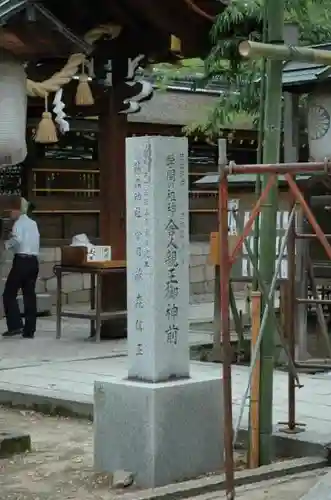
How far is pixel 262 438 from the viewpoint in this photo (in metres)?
6.57

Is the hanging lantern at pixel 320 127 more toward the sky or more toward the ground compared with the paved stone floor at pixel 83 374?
more toward the sky

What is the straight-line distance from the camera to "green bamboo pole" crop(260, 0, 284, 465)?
657 cm

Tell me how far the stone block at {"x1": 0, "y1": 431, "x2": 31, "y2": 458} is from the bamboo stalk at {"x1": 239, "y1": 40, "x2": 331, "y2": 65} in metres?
3.33

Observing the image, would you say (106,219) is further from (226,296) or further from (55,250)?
(226,296)

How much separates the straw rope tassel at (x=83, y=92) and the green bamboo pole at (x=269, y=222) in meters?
6.16

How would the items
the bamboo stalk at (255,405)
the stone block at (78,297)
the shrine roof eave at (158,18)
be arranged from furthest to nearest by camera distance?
the stone block at (78,297) → the shrine roof eave at (158,18) → the bamboo stalk at (255,405)

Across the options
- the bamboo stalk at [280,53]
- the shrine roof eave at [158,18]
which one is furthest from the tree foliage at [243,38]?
the bamboo stalk at [280,53]

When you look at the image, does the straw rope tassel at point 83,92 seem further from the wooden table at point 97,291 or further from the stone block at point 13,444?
the stone block at point 13,444

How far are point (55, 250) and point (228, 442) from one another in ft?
39.4

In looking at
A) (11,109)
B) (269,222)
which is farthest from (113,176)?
(269,222)

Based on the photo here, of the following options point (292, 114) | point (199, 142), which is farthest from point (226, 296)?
point (199, 142)

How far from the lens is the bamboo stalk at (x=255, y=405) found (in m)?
6.54

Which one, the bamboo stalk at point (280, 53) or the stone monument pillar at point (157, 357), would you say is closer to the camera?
the bamboo stalk at point (280, 53)

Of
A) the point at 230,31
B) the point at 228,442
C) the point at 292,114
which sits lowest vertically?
the point at 228,442
